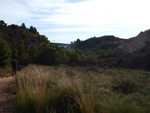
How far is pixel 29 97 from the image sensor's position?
211 inches

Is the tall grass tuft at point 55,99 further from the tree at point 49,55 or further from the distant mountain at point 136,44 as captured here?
the distant mountain at point 136,44

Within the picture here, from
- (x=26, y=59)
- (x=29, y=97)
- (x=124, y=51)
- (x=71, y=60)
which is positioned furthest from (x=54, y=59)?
(x=29, y=97)

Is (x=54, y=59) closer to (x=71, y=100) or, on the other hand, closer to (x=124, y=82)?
(x=124, y=82)

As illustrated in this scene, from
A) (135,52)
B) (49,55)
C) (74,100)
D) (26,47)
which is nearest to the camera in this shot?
(74,100)

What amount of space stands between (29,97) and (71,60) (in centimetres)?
3373

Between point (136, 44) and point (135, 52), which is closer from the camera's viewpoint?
point (135, 52)

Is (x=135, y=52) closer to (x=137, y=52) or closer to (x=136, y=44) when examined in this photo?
(x=137, y=52)

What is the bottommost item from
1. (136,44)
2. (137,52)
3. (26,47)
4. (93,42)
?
(137,52)

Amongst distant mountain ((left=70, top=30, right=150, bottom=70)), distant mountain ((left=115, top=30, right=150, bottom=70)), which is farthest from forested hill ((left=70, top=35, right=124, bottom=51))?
distant mountain ((left=115, top=30, right=150, bottom=70))

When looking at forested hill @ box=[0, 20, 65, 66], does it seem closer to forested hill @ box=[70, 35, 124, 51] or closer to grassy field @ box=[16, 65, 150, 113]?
forested hill @ box=[70, 35, 124, 51]

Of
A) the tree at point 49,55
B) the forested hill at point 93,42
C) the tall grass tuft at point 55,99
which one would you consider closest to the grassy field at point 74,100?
the tall grass tuft at point 55,99

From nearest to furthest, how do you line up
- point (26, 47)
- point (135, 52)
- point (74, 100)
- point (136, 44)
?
point (74, 100)
point (135, 52)
point (136, 44)
point (26, 47)

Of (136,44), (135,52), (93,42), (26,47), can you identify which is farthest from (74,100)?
(93,42)

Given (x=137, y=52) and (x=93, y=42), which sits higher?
(x=93, y=42)
